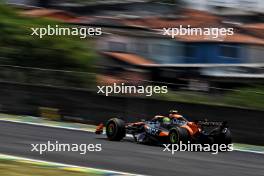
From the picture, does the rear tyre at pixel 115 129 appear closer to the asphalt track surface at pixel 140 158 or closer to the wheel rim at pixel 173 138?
the asphalt track surface at pixel 140 158

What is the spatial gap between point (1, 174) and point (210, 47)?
104 feet

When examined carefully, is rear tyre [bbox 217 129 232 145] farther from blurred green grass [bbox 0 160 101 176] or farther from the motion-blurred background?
the motion-blurred background

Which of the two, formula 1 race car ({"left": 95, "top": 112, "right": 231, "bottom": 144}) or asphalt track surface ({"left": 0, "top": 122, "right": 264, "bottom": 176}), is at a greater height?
formula 1 race car ({"left": 95, "top": 112, "right": 231, "bottom": 144})

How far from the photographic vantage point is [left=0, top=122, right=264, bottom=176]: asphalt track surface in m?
9.55

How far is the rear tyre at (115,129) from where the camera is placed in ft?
38.9

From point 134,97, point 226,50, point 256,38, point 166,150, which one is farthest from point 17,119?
point 256,38

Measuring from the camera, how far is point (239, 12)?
44.2m

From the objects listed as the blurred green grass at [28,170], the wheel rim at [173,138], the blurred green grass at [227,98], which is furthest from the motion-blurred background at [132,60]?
the blurred green grass at [28,170]

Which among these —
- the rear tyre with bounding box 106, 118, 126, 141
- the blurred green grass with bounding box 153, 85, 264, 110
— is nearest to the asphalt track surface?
the rear tyre with bounding box 106, 118, 126, 141

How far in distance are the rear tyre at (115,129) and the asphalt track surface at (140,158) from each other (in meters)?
0.15

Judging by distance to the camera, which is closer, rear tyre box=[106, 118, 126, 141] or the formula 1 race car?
the formula 1 race car

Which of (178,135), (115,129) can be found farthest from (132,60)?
(178,135)

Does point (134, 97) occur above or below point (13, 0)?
below

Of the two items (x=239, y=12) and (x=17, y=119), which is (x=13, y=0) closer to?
(x=239, y=12)
